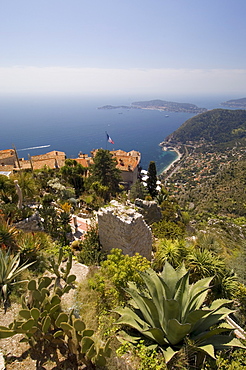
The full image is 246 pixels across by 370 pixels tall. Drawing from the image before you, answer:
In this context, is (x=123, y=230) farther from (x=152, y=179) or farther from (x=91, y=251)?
(x=152, y=179)

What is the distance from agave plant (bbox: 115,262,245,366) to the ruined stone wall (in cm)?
248

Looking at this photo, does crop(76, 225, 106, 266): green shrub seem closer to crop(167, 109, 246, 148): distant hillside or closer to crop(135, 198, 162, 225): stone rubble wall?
crop(135, 198, 162, 225): stone rubble wall

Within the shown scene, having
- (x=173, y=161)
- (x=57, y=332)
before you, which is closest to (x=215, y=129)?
(x=173, y=161)

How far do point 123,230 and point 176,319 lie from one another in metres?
3.63

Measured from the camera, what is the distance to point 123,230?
7199 millimetres

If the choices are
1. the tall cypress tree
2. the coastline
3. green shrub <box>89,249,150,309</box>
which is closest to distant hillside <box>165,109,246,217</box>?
the coastline

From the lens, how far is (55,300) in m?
4.37

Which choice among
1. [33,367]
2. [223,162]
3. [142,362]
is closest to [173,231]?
[142,362]

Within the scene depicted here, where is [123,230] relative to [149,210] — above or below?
above

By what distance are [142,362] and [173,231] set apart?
7.45 m

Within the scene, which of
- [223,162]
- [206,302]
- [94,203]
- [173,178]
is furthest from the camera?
[223,162]

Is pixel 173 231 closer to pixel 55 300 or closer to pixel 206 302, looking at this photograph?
pixel 206 302

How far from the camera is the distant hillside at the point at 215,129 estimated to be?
456 ft

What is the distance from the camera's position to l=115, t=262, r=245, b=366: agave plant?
384cm
